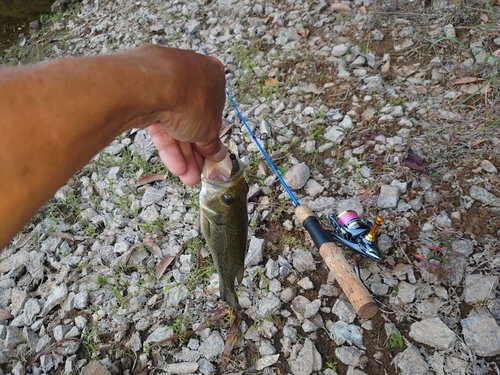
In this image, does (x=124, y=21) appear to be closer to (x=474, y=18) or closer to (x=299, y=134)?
(x=299, y=134)

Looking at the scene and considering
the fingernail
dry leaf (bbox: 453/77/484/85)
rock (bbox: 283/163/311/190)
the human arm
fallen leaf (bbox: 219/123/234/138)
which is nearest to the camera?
Answer: the human arm

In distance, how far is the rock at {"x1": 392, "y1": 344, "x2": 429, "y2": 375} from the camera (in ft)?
8.00

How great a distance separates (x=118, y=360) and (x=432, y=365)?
1858mm

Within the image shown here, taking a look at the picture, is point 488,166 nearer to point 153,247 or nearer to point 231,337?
point 231,337

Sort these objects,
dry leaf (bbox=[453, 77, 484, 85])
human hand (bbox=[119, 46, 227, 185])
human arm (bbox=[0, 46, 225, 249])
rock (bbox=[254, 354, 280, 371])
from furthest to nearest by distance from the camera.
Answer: dry leaf (bbox=[453, 77, 484, 85])
rock (bbox=[254, 354, 280, 371])
human hand (bbox=[119, 46, 227, 185])
human arm (bbox=[0, 46, 225, 249])

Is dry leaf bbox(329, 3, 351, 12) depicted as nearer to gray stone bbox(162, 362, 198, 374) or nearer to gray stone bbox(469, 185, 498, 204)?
gray stone bbox(469, 185, 498, 204)

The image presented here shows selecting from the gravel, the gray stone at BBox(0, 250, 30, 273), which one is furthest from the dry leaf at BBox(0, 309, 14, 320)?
the gray stone at BBox(0, 250, 30, 273)

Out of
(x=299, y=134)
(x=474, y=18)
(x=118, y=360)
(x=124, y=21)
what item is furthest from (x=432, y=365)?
(x=124, y=21)

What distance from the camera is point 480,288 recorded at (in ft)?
8.67

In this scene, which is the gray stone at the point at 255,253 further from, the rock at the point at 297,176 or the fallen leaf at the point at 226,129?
the fallen leaf at the point at 226,129

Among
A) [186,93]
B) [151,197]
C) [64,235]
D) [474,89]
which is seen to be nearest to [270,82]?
[151,197]

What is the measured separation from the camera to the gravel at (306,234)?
2674 mm

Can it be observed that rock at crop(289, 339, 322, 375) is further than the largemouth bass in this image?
Yes

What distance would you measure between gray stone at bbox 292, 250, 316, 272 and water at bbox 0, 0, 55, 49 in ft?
22.3
